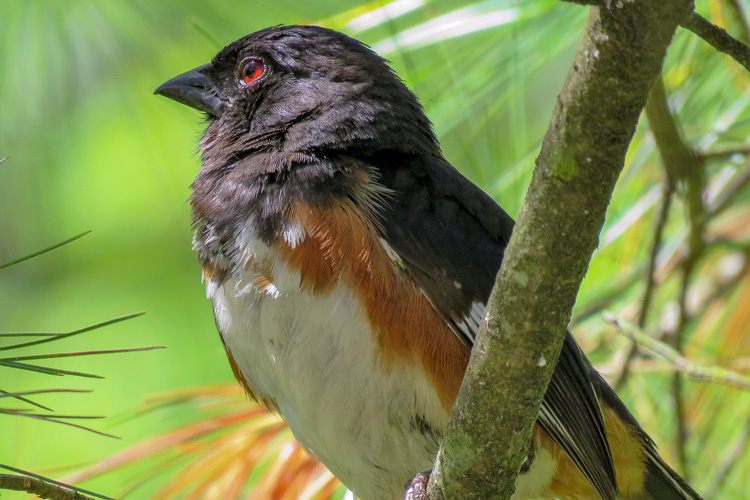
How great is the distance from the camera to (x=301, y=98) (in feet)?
8.81

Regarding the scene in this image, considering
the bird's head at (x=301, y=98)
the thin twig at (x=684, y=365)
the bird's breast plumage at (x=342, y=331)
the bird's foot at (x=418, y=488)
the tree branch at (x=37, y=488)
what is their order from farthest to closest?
the bird's head at (x=301, y=98) → the thin twig at (x=684, y=365) → the bird's breast plumage at (x=342, y=331) → the bird's foot at (x=418, y=488) → the tree branch at (x=37, y=488)

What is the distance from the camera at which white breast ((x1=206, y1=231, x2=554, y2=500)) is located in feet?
7.02

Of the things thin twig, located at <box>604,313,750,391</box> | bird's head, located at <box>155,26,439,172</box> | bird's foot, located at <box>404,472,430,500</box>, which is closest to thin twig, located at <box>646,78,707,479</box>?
thin twig, located at <box>604,313,750,391</box>

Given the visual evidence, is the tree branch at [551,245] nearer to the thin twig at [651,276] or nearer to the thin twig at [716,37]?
the thin twig at [716,37]

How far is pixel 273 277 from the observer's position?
85.4 inches

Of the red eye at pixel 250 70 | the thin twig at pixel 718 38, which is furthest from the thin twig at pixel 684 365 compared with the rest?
the red eye at pixel 250 70

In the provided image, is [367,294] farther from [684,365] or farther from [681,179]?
[681,179]

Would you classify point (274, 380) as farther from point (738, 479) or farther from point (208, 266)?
point (738, 479)

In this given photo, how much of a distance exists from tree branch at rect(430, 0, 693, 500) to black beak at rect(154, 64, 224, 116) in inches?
61.6

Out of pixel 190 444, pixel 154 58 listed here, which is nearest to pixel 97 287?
pixel 154 58

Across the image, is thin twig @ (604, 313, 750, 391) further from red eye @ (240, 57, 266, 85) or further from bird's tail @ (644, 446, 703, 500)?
red eye @ (240, 57, 266, 85)

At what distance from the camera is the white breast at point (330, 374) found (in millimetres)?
2141

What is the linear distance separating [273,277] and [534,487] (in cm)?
96

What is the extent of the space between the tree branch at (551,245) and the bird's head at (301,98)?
1001mm
